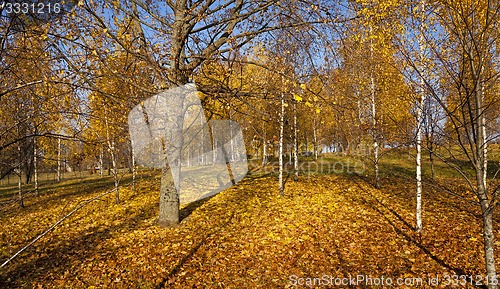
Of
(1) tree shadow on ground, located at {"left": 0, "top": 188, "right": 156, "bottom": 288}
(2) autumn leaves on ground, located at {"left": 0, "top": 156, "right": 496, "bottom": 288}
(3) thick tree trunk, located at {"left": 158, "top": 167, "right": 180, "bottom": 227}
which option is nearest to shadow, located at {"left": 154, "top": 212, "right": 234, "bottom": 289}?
(2) autumn leaves on ground, located at {"left": 0, "top": 156, "right": 496, "bottom": 288}

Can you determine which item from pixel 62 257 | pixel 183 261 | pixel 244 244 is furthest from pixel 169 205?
pixel 62 257

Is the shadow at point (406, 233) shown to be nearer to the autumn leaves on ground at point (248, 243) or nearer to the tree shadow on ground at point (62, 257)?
the autumn leaves on ground at point (248, 243)

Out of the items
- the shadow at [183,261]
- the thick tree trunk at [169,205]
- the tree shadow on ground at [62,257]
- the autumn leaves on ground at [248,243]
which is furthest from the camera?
the thick tree trunk at [169,205]

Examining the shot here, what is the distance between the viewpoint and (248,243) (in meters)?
6.95

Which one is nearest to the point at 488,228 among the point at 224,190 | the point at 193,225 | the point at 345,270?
the point at 345,270

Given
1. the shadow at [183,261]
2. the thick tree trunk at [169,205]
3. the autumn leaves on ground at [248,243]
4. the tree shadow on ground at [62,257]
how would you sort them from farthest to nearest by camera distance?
the thick tree trunk at [169,205], the tree shadow on ground at [62,257], the autumn leaves on ground at [248,243], the shadow at [183,261]

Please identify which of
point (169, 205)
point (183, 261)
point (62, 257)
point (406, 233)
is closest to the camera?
point (183, 261)

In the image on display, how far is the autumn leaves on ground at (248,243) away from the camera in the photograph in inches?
220

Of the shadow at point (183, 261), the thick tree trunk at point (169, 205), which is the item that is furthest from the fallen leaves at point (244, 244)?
the thick tree trunk at point (169, 205)

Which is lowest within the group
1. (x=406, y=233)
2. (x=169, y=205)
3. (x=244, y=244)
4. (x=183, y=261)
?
(x=183, y=261)

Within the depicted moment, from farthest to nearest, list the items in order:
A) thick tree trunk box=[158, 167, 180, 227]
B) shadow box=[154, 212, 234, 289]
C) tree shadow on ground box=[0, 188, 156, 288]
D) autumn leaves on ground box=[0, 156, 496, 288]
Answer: thick tree trunk box=[158, 167, 180, 227] < tree shadow on ground box=[0, 188, 156, 288] < autumn leaves on ground box=[0, 156, 496, 288] < shadow box=[154, 212, 234, 289]

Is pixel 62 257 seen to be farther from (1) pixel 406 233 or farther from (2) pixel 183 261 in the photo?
(1) pixel 406 233

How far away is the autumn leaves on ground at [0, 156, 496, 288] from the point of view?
5.59 meters

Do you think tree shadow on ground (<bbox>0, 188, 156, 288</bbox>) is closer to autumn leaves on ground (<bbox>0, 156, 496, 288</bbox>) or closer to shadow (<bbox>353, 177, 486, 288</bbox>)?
autumn leaves on ground (<bbox>0, 156, 496, 288</bbox>)
